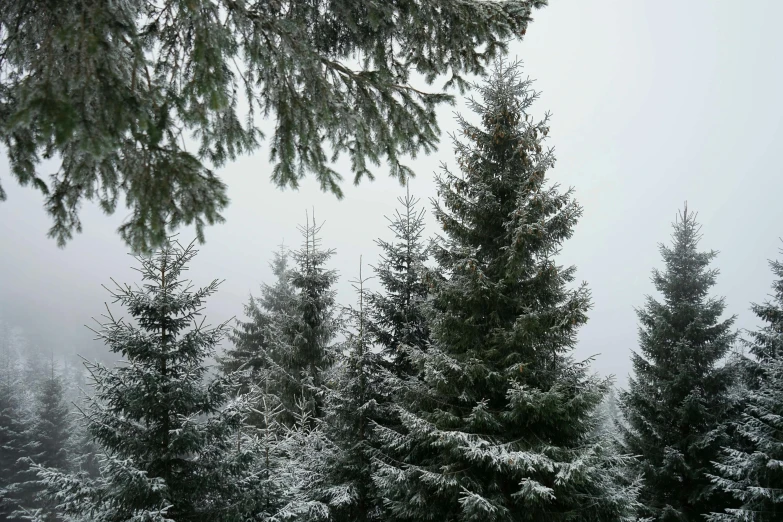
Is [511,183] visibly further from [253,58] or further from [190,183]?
[190,183]

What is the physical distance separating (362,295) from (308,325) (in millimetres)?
3165

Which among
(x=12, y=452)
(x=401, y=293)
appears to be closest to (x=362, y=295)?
(x=401, y=293)

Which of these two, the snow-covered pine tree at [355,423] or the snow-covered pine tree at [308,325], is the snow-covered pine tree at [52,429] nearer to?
the snow-covered pine tree at [308,325]

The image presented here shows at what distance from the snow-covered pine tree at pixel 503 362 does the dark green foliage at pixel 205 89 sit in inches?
140

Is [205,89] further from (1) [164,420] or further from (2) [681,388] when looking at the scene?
(2) [681,388]

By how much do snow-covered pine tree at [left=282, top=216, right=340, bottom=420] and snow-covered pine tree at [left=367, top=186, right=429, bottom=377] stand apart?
271cm

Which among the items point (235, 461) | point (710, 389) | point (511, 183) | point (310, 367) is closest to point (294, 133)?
point (235, 461)

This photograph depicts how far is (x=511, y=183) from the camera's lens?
7.32 m

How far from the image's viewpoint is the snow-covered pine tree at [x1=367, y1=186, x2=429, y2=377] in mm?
9109

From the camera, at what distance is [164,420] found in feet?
17.4

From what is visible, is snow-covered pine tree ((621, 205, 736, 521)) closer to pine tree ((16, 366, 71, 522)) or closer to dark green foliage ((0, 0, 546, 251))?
dark green foliage ((0, 0, 546, 251))

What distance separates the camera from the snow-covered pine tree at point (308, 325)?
38.0 feet

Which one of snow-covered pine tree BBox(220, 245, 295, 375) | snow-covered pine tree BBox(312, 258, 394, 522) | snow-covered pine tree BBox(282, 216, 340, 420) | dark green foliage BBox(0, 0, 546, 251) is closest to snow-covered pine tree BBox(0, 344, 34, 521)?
snow-covered pine tree BBox(220, 245, 295, 375)

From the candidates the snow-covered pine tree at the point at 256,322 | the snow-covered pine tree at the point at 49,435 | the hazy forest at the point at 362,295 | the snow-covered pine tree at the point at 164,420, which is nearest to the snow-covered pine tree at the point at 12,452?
the snow-covered pine tree at the point at 49,435
